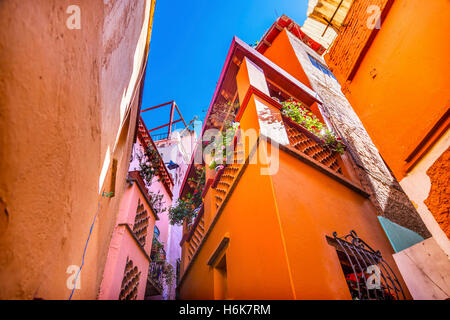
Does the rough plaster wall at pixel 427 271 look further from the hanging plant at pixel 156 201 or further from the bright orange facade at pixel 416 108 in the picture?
the hanging plant at pixel 156 201

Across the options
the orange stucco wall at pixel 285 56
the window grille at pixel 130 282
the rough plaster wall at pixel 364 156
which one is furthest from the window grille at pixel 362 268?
the orange stucco wall at pixel 285 56

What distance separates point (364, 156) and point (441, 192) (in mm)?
4067

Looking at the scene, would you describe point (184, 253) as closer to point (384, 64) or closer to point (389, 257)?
point (389, 257)

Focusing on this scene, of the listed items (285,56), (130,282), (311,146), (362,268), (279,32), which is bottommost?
(362,268)

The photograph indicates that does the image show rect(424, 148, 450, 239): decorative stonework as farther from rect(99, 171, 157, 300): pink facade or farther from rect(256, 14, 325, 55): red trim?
rect(256, 14, 325, 55): red trim

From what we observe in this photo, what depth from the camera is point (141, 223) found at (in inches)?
251

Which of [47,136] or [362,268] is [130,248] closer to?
[362,268]

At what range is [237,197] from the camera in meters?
4.36

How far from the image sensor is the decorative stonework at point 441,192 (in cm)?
240

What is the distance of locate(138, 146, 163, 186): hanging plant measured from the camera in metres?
7.10

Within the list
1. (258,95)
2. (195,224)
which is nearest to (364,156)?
(258,95)

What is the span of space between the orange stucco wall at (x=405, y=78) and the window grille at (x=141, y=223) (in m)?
5.22

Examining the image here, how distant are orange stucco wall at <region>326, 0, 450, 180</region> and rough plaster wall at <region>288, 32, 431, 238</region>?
199 centimetres
